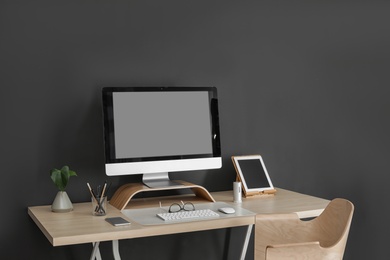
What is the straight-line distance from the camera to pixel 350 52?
378 cm

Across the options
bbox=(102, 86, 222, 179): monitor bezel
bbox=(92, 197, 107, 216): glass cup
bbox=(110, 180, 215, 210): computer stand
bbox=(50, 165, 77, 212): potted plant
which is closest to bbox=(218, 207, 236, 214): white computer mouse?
bbox=(110, 180, 215, 210): computer stand

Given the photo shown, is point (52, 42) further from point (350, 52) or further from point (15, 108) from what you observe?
point (350, 52)

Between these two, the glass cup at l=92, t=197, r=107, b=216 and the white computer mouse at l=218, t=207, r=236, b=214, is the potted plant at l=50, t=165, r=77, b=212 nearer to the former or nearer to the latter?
the glass cup at l=92, t=197, r=107, b=216

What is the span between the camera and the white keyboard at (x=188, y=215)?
2.57 metres

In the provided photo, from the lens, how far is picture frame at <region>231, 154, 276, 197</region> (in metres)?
3.18

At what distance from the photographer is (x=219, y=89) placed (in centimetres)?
336

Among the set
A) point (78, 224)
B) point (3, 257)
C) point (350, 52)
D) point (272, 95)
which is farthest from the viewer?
point (350, 52)

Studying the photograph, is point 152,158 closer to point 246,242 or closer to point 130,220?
point 130,220

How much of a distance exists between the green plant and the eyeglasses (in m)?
0.52

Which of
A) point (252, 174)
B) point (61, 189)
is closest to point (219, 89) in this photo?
point (252, 174)

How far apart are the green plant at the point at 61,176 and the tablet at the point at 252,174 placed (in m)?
0.96

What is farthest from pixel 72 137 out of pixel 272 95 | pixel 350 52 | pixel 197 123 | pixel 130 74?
pixel 350 52

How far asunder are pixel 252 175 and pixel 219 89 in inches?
20.9

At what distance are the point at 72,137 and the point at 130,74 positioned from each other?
46 cm
